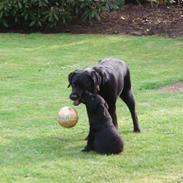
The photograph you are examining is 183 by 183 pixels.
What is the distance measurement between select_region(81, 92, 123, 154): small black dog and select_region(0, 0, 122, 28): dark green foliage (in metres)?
12.2

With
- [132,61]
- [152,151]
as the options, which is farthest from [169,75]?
[152,151]

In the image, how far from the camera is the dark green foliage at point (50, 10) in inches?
765

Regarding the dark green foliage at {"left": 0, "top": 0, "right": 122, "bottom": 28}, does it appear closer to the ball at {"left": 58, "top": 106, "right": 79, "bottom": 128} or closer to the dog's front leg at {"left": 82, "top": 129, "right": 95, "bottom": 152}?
the ball at {"left": 58, "top": 106, "right": 79, "bottom": 128}

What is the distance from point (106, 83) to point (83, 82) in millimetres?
425

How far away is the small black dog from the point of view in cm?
730

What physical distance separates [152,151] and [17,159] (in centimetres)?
162

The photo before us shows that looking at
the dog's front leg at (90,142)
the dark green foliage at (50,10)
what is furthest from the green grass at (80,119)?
the dark green foliage at (50,10)

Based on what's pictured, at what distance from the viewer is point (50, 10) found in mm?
19531

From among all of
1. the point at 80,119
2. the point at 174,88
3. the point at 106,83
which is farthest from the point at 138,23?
the point at 106,83

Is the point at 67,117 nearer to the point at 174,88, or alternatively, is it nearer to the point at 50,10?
the point at 174,88

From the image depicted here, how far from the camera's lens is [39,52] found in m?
16.8

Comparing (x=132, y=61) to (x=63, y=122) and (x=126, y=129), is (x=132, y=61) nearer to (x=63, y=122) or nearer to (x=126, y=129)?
(x=126, y=129)

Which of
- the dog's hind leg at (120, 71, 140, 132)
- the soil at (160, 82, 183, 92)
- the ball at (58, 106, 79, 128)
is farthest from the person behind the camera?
the soil at (160, 82, 183, 92)

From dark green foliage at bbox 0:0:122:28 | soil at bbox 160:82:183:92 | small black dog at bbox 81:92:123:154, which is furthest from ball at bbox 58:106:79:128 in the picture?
dark green foliage at bbox 0:0:122:28
